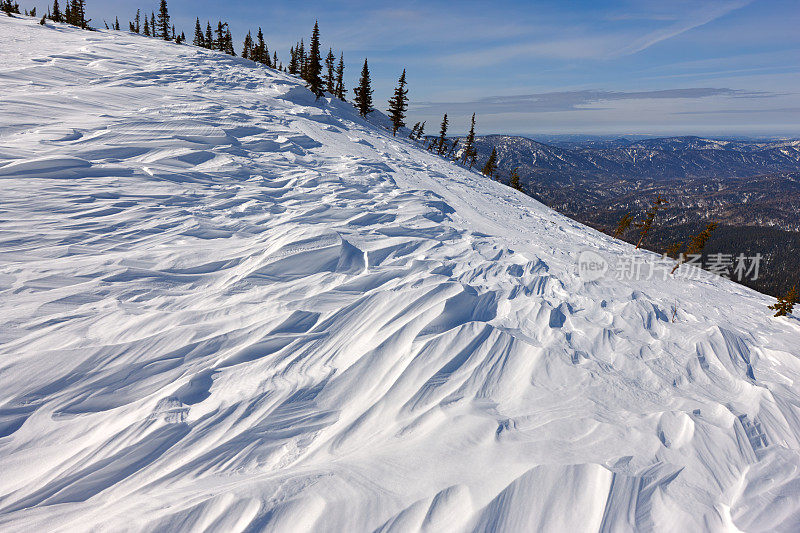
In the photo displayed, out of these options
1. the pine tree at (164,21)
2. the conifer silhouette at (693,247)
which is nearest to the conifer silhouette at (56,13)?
the pine tree at (164,21)

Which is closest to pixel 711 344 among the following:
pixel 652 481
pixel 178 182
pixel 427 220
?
pixel 652 481

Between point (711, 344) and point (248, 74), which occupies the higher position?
point (248, 74)

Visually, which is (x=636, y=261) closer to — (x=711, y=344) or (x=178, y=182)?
(x=711, y=344)

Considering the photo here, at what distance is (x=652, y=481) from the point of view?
3.09 metres

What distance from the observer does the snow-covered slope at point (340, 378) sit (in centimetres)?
278

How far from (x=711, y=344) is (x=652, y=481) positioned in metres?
4.44

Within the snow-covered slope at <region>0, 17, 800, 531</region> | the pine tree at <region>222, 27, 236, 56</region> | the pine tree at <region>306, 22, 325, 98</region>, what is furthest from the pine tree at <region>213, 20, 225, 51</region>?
the snow-covered slope at <region>0, 17, 800, 531</region>

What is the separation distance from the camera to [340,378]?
3885 millimetres

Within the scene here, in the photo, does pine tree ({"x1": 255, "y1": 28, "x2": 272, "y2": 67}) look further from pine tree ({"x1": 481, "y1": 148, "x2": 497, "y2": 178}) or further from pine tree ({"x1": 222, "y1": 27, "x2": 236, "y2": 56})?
pine tree ({"x1": 481, "y1": 148, "x2": 497, "y2": 178})

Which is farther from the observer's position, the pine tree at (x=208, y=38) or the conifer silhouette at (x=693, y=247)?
the pine tree at (x=208, y=38)

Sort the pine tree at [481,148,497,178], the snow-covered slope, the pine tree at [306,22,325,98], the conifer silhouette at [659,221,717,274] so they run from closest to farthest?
the snow-covered slope
the conifer silhouette at [659,221,717,274]
the pine tree at [306,22,325,98]
the pine tree at [481,148,497,178]

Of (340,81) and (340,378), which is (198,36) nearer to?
(340,81)

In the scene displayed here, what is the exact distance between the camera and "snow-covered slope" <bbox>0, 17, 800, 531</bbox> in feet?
9.13

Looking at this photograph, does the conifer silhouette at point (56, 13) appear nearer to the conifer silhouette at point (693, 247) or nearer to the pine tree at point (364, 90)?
the pine tree at point (364, 90)
